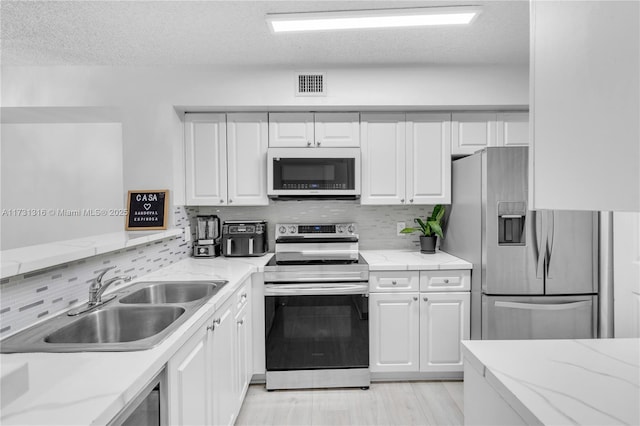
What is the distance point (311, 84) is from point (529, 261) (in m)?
2.04

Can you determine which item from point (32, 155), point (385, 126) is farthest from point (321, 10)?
point (32, 155)

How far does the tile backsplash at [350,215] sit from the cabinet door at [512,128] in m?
0.85

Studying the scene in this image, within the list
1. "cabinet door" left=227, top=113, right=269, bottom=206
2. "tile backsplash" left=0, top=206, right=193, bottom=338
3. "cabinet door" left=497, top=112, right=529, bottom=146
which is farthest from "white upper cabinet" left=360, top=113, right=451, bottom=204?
"tile backsplash" left=0, top=206, right=193, bottom=338

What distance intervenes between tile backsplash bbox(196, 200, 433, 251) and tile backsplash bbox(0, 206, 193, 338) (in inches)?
47.4

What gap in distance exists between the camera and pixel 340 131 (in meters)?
2.92

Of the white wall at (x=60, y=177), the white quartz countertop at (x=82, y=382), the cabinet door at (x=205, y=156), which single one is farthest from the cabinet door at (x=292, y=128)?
the white quartz countertop at (x=82, y=382)

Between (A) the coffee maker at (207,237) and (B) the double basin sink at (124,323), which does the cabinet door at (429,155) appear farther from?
(B) the double basin sink at (124,323)

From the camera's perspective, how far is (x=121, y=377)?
36.8 inches

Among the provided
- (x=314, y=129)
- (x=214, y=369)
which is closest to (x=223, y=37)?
(x=314, y=129)

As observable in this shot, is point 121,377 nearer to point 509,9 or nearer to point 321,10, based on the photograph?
point 321,10

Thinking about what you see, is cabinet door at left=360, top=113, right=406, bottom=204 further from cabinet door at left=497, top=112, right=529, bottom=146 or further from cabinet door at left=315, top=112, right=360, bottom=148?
cabinet door at left=497, top=112, right=529, bottom=146

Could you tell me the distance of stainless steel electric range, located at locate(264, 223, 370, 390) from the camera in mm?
2561

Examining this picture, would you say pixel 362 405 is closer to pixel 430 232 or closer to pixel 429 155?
pixel 430 232

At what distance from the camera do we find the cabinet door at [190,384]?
3.92 ft
